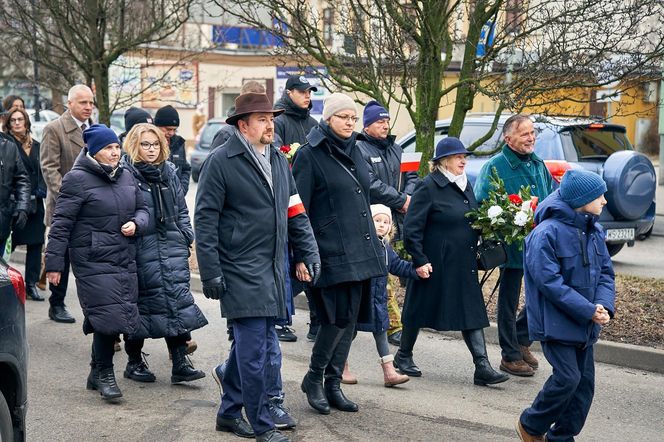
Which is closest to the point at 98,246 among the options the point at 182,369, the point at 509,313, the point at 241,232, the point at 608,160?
the point at 182,369

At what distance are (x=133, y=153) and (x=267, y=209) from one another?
172cm

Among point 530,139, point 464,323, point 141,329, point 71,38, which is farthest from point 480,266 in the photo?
point 71,38

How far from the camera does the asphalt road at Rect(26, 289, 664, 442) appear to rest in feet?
20.8

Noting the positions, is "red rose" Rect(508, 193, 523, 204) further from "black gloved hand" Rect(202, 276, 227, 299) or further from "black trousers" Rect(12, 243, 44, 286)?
"black trousers" Rect(12, 243, 44, 286)

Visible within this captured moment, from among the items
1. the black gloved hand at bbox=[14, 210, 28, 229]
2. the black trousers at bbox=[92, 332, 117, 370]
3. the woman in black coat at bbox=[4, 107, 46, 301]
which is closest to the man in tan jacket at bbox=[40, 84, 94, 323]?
the black gloved hand at bbox=[14, 210, 28, 229]

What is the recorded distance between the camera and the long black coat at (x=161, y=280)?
7102 mm

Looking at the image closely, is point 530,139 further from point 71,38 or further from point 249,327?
point 71,38

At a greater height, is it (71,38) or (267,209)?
(71,38)

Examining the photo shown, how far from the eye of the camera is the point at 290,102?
896 cm

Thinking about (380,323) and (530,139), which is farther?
(530,139)

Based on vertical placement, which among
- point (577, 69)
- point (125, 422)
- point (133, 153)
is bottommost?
point (125, 422)

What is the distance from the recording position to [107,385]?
696cm

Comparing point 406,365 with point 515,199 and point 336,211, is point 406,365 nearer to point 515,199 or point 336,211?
point 515,199

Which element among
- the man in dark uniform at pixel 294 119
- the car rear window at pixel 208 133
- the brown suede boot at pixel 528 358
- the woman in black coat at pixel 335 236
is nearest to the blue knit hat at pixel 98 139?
the woman in black coat at pixel 335 236
